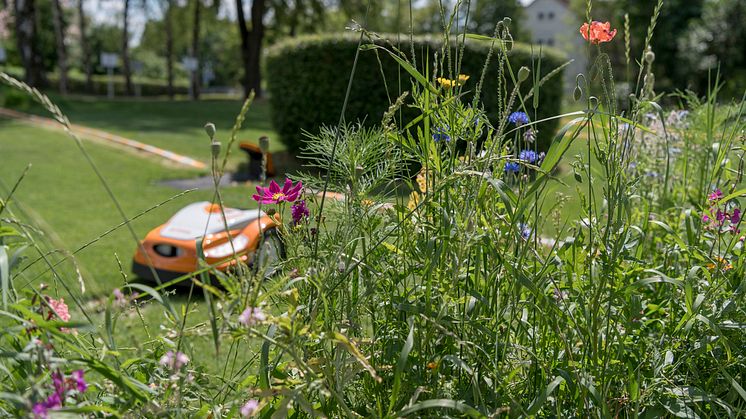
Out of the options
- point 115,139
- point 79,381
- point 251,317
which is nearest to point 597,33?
point 251,317

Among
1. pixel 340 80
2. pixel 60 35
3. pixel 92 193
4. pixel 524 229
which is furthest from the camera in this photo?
pixel 60 35

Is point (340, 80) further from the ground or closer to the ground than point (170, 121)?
further from the ground

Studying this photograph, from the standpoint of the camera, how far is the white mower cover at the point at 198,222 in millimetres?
4367

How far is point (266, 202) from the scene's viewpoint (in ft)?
5.12

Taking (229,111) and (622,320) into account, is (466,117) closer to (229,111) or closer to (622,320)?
(622,320)

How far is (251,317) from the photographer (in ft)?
3.33

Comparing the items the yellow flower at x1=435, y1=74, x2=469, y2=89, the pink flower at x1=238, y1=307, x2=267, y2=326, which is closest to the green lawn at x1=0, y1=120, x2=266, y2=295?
the yellow flower at x1=435, y1=74, x2=469, y2=89

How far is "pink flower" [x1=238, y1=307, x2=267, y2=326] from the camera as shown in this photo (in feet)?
3.14

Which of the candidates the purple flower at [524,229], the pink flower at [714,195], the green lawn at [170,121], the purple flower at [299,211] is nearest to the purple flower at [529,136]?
the purple flower at [524,229]

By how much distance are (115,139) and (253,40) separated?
759 centimetres

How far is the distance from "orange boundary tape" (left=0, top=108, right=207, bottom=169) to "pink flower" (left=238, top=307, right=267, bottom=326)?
814 cm

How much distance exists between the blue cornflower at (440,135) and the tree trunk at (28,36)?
22221 mm

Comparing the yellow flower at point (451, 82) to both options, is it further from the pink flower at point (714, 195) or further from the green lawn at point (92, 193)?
the green lawn at point (92, 193)

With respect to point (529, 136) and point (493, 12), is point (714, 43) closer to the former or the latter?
point (493, 12)
